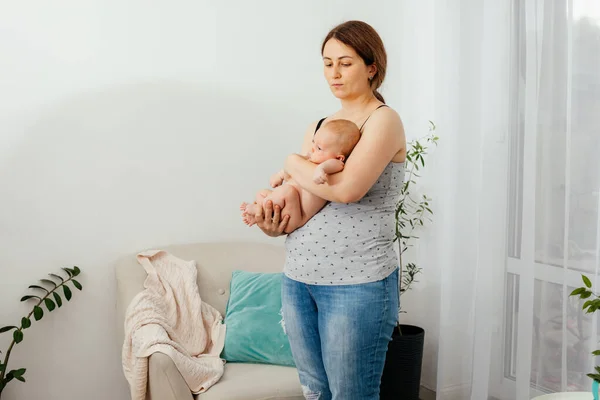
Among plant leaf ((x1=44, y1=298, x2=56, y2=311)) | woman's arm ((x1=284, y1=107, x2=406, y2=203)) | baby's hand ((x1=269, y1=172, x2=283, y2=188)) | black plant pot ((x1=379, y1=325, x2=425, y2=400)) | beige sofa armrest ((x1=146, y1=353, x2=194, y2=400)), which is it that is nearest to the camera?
woman's arm ((x1=284, y1=107, x2=406, y2=203))

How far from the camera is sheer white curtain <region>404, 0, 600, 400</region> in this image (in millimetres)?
2240

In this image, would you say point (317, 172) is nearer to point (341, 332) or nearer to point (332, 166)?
point (332, 166)

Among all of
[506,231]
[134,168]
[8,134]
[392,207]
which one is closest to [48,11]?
[8,134]

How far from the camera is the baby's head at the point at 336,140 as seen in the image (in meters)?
1.58

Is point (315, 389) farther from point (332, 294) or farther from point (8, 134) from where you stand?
point (8, 134)

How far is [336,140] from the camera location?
1.57m

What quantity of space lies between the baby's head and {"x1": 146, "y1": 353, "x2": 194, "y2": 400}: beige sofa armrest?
95 cm

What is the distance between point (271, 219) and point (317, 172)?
0.21 meters

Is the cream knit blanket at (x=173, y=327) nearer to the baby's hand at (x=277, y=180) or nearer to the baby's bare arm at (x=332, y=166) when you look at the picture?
the baby's hand at (x=277, y=180)

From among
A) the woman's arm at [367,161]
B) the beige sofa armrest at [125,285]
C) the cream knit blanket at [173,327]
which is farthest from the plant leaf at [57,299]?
the woman's arm at [367,161]

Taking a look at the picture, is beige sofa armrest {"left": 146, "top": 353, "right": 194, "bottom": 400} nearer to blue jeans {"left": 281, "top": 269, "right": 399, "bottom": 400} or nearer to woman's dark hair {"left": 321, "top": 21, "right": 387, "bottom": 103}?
blue jeans {"left": 281, "top": 269, "right": 399, "bottom": 400}

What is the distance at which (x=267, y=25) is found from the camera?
307cm

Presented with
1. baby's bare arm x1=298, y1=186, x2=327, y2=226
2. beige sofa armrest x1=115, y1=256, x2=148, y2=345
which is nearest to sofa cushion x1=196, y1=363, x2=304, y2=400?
beige sofa armrest x1=115, y1=256, x2=148, y2=345

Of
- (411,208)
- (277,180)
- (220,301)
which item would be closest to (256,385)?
(220,301)
